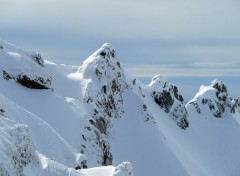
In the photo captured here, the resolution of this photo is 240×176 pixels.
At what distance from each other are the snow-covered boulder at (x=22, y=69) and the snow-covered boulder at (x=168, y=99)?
33.3 m

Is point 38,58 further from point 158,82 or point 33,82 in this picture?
point 158,82

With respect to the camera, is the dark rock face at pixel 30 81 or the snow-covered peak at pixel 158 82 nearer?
the dark rock face at pixel 30 81

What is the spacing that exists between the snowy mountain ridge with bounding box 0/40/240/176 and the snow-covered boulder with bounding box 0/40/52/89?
4.0 inches

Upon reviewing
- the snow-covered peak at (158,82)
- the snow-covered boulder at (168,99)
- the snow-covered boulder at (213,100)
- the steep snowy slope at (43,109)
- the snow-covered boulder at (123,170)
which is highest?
the snow-covered boulder at (213,100)

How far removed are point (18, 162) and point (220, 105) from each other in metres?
80.8

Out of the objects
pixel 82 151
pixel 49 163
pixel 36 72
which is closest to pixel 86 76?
pixel 36 72

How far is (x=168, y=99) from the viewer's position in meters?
75.8

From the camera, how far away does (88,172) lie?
2188cm

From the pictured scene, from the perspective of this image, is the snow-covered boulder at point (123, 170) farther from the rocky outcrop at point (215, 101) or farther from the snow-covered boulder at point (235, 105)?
the snow-covered boulder at point (235, 105)

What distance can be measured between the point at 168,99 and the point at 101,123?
31.3 metres

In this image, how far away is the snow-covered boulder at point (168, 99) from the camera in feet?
245

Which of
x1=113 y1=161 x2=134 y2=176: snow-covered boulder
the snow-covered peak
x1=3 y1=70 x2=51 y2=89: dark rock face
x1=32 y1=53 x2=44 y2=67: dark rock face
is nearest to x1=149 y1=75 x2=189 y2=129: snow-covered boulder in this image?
the snow-covered peak

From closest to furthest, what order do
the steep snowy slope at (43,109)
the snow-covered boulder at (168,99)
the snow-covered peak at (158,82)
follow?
the steep snowy slope at (43,109)
the snow-covered boulder at (168,99)
the snow-covered peak at (158,82)

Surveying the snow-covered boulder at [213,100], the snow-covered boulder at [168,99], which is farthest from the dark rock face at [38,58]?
the snow-covered boulder at [213,100]
